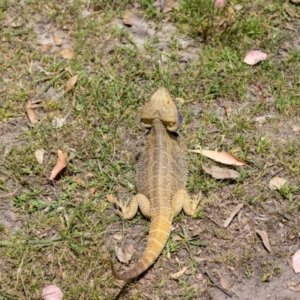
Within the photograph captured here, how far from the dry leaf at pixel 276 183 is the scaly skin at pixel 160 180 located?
2.45 feet

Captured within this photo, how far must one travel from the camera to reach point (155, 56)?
6090 millimetres

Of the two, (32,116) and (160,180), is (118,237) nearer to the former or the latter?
(160,180)

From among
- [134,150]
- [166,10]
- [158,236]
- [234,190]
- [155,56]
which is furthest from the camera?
[166,10]

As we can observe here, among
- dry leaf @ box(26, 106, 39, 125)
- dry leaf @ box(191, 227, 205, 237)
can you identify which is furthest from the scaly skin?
dry leaf @ box(26, 106, 39, 125)

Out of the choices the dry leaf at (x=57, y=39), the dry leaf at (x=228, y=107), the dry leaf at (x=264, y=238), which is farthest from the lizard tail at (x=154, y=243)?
the dry leaf at (x=57, y=39)

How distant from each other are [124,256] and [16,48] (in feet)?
9.66

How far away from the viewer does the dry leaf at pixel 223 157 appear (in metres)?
5.09

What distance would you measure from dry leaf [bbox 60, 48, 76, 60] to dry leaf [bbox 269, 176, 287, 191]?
104 inches

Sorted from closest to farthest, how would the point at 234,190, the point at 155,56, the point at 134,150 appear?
the point at 234,190 → the point at 134,150 → the point at 155,56

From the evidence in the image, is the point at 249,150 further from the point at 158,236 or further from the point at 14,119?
the point at 14,119

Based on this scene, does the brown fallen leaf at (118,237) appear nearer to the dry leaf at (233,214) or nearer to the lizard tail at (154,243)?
the lizard tail at (154,243)

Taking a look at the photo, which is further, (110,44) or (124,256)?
(110,44)

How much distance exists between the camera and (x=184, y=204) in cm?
473

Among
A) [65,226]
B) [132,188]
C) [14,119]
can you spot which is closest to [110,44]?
[14,119]
